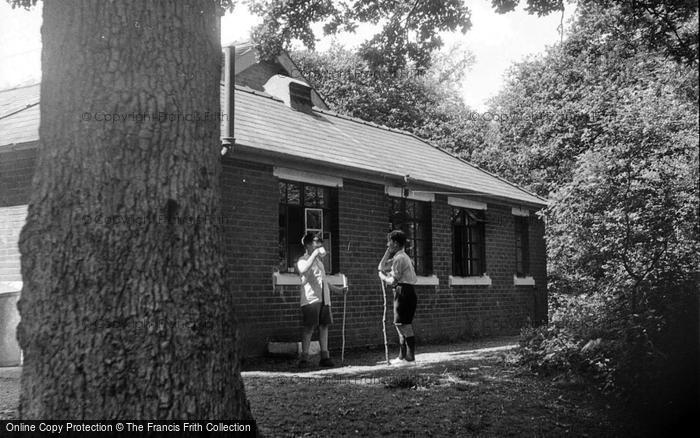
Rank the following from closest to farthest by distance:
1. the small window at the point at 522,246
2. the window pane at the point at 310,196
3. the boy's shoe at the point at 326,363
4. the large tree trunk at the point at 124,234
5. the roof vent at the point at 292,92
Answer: the large tree trunk at the point at 124,234, the boy's shoe at the point at 326,363, the window pane at the point at 310,196, the roof vent at the point at 292,92, the small window at the point at 522,246

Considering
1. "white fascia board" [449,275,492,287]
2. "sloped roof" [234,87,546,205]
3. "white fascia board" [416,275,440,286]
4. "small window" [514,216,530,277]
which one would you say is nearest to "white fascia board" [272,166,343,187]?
"sloped roof" [234,87,546,205]

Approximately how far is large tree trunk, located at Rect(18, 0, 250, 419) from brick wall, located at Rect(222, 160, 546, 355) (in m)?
3.99

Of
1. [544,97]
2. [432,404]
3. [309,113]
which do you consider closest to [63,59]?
[432,404]

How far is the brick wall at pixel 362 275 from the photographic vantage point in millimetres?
11672

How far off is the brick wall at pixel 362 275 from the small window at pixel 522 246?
0.25 m

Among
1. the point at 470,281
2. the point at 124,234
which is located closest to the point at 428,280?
the point at 470,281

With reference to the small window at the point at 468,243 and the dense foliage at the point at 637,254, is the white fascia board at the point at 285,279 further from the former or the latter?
the small window at the point at 468,243

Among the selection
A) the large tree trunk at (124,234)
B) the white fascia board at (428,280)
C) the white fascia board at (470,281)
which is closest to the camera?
the large tree trunk at (124,234)

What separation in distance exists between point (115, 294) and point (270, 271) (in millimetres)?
8095

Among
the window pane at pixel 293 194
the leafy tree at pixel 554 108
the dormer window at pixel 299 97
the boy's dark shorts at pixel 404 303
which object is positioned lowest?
the boy's dark shorts at pixel 404 303

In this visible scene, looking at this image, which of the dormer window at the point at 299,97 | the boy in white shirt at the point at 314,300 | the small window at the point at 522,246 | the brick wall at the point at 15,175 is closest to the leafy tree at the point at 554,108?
the small window at the point at 522,246

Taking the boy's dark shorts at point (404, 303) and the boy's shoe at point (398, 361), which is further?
the boy's shoe at point (398, 361)

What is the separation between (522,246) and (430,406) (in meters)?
14.6

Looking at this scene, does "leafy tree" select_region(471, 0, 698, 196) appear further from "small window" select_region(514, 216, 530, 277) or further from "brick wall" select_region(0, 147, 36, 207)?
"brick wall" select_region(0, 147, 36, 207)
